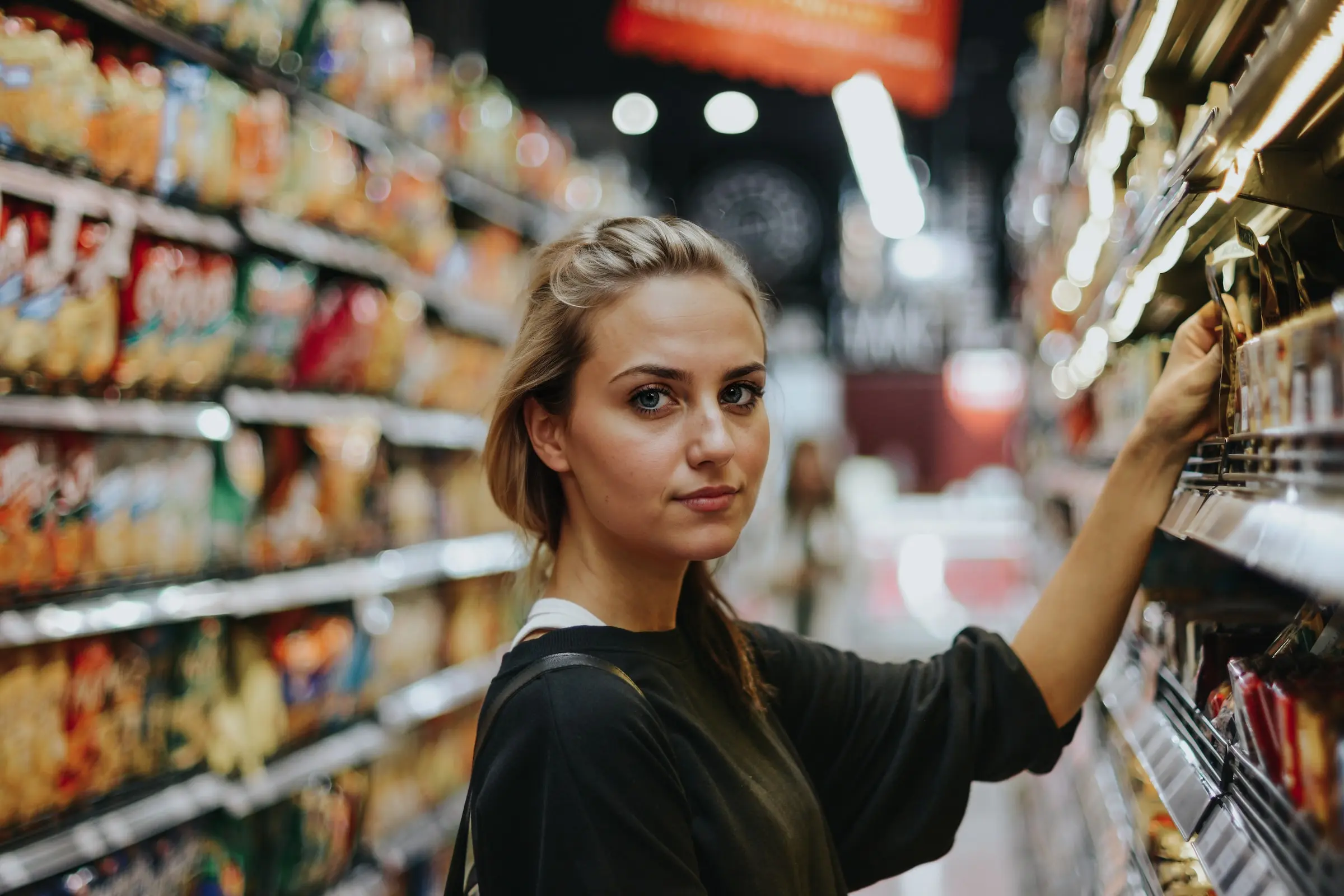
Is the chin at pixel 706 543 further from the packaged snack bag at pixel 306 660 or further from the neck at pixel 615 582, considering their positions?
the packaged snack bag at pixel 306 660

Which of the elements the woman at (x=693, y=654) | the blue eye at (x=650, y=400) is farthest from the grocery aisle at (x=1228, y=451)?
the blue eye at (x=650, y=400)

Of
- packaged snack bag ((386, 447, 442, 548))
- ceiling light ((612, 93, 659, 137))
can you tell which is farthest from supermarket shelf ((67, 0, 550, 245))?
ceiling light ((612, 93, 659, 137))

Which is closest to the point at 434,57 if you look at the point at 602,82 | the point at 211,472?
the point at 211,472

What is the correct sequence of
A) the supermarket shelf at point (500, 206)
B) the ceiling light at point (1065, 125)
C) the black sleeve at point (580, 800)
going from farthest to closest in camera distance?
the supermarket shelf at point (500, 206), the ceiling light at point (1065, 125), the black sleeve at point (580, 800)

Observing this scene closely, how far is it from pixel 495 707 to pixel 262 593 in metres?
1.71

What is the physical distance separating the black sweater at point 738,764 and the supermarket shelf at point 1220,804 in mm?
136

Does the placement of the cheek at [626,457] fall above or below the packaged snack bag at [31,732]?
above

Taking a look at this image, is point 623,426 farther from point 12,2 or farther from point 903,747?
point 12,2

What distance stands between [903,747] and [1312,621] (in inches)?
22.5

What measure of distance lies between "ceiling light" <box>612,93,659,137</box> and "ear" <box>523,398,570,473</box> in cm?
904

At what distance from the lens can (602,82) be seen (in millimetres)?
9750

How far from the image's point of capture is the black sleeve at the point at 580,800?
107 cm

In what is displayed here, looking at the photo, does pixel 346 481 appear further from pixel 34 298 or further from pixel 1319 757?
pixel 1319 757

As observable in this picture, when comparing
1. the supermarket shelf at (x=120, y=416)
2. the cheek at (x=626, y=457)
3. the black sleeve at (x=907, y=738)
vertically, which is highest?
the supermarket shelf at (x=120, y=416)
